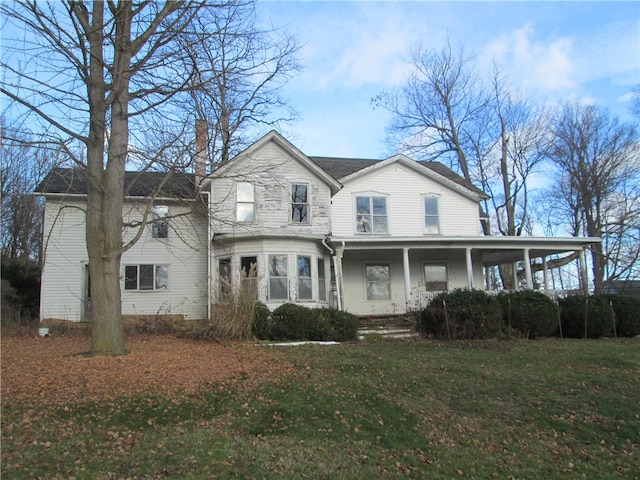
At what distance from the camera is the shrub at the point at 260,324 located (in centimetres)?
1436

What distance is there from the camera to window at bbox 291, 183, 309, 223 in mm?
18842

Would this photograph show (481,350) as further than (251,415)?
Yes

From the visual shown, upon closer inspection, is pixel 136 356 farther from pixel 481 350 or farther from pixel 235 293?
pixel 481 350

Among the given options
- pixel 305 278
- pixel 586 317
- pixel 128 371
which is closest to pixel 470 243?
pixel 586 317

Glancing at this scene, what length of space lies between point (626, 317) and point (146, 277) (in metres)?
16.5

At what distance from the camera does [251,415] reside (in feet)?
23.3

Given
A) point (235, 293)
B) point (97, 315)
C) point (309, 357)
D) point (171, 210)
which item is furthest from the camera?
point (171, 210)

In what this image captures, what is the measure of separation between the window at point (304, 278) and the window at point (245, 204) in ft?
7.72

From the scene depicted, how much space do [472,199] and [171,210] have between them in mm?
12394

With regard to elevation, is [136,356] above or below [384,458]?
above

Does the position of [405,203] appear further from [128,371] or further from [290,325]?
[128,371]

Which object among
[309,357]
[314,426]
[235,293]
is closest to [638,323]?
[309,357]

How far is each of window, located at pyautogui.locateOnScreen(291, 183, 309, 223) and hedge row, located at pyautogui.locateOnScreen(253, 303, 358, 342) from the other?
465 centimetres

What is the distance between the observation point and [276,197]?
18.6m
